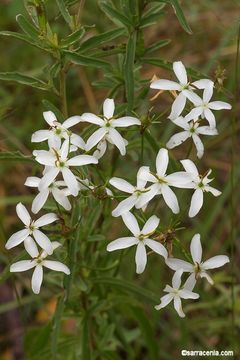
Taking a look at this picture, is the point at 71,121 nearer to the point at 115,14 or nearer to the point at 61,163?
the point at 61,163

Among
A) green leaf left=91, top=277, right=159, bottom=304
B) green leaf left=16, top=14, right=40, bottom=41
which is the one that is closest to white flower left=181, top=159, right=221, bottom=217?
green leaf left=91, top=277, right=159, bottom=304

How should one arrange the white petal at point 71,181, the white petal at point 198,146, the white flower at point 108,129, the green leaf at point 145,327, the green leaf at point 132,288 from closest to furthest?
the white petal at point 71,181 → the white flower at point 108,129 → the white petal at point 198,146 → the green leaf at point 132,288 → the green leaf at point 145,327

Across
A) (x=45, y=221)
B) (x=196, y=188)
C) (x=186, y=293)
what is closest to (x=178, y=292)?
(x=186, y=293)

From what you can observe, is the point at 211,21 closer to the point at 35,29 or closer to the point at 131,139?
the point at 131,139

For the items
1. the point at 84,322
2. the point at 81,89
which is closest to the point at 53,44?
the point at 84,322

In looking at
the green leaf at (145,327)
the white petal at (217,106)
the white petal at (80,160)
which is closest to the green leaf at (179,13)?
the white petal at (217,106)

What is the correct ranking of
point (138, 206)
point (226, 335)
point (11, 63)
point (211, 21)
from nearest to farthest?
point (138, 206), point (226, 335), point (11, 63), point (211, 21)

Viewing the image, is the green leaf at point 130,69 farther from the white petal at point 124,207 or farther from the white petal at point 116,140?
the white petal at point 124,207
